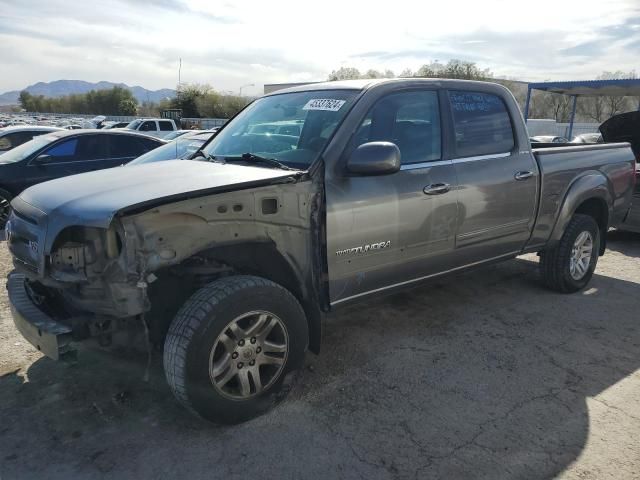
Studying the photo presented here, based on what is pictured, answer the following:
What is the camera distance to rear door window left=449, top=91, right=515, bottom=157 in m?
3.94

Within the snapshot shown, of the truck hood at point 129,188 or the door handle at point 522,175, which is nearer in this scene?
the truck hood at point 129,188

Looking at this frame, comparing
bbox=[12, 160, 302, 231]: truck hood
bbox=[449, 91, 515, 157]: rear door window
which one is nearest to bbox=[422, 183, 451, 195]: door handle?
bbox=[449, 91, 515, 157]: rear door window

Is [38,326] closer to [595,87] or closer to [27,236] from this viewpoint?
[27,236]

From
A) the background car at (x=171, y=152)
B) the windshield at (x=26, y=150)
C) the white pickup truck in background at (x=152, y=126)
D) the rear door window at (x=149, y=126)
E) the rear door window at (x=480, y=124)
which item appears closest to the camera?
the rear door window at (x=480, y=124)

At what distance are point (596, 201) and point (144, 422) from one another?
15.8 ft

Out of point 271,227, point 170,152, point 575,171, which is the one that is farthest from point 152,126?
point 271,227

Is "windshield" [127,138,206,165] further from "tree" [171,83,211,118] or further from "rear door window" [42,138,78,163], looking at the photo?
"tree" [171,83,211,118]

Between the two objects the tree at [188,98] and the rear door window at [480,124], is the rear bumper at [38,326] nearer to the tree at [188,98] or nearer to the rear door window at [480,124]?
the rear door window at [480,124]

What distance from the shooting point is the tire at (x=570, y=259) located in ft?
16.3

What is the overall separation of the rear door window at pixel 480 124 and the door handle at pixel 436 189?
358mm

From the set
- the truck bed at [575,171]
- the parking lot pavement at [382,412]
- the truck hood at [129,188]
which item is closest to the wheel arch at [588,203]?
the truck bed at [575,171]

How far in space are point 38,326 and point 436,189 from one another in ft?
8.70

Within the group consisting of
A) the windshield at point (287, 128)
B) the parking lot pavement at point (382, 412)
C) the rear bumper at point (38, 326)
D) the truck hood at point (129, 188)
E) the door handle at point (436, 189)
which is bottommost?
the parking lot pavement at point (382, 412)

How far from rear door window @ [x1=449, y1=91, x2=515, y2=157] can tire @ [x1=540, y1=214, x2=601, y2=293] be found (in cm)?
130
